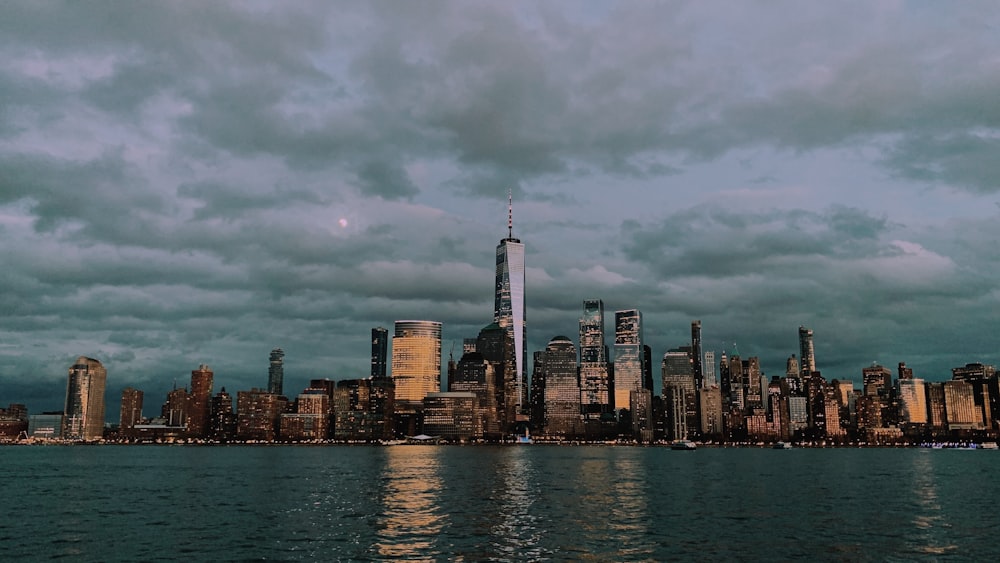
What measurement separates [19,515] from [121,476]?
87.3 m

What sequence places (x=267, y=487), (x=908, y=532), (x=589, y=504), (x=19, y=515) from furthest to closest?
1. (x=267, y=487)
2. (x=589, y=504)
3. (x=19, y=515)
4. (x=908, y=532)

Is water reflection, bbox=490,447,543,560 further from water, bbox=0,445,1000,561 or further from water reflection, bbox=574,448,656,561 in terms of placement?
water reflection, bbox=574,448,656,561

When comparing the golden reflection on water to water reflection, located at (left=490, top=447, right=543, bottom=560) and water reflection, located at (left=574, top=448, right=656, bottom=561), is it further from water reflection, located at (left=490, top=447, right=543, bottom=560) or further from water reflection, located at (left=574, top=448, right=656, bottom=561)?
water reflection, located at (left=574, top=448, right=656, bottom=561)

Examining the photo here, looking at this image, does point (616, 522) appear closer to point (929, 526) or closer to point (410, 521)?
point (410, 521)

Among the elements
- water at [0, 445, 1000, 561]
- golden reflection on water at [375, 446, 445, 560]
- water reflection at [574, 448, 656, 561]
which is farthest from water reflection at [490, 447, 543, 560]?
golden reflection on water at [375, 446, 445, 560]

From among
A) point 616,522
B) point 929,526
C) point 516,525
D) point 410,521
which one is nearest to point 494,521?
point 516,525

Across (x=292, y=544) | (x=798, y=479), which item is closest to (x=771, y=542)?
(x=292, y=544)

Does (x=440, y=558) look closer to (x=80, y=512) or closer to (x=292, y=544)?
(x=292, y=544)

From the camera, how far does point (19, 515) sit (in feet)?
297

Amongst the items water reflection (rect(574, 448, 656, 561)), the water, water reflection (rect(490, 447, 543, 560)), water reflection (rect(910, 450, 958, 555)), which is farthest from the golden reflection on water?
water reflection (rect(910, 450, 958, 555))

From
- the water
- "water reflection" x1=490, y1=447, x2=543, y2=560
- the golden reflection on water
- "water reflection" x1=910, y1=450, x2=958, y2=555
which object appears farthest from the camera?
"water reflection" x1=910, y1=450, x2=958, y2=555

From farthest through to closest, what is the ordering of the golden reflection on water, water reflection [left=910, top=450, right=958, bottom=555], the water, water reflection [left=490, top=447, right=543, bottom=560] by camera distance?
1. water reflection [left=910, top=450, right=958, bottom=555]
2. water reflection [left=490, top=447, right=543, bottom=560]
3. the water
4. the golden reflection on water

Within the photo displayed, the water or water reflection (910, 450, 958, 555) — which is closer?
the water

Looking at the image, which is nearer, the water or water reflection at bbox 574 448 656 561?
the water
